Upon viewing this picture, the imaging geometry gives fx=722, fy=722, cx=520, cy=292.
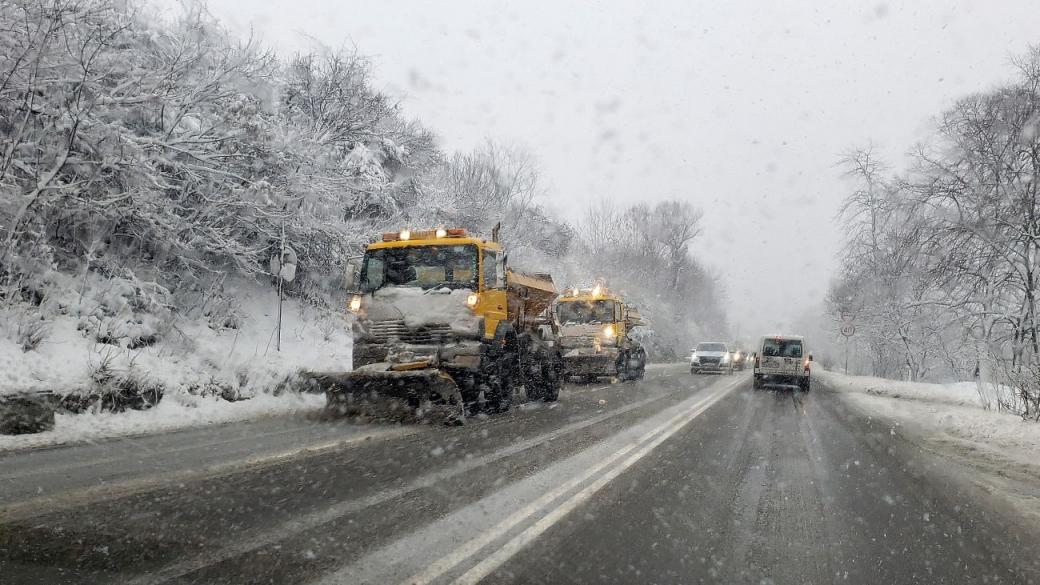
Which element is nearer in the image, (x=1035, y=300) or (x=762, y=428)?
(x=762, y=428)

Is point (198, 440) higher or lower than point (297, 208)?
lower

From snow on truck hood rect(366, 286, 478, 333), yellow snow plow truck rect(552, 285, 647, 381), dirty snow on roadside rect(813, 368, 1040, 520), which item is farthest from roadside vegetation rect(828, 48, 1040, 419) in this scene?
snow on truck hood rect(366, 286, 478, 333)

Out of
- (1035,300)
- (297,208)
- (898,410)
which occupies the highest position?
(297,208)

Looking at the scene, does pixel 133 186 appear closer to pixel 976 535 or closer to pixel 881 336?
pixel 976 535

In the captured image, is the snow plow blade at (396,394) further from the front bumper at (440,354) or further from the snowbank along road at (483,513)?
the snowbank along road at (483,513)

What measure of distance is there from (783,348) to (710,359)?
10.6 meters

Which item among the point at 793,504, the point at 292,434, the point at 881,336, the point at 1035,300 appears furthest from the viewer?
the point at 881,336

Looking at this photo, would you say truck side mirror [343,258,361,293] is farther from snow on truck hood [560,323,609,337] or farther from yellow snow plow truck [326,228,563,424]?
snow on truck hood [560,323,609,337]

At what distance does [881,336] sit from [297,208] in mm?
30479

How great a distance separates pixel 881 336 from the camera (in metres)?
36.3

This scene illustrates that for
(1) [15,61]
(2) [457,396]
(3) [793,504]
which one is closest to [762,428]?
(2) [457,396]

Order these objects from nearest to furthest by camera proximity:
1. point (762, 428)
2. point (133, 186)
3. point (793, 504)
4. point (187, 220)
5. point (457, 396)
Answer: point (793, 504) < point (457, 396) < point (762, 428) < point (133, 186) < point (187, 220)

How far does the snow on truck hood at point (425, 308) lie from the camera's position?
1114 centimetres

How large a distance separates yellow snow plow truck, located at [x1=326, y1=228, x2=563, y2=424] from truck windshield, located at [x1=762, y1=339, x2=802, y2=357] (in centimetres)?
1455
